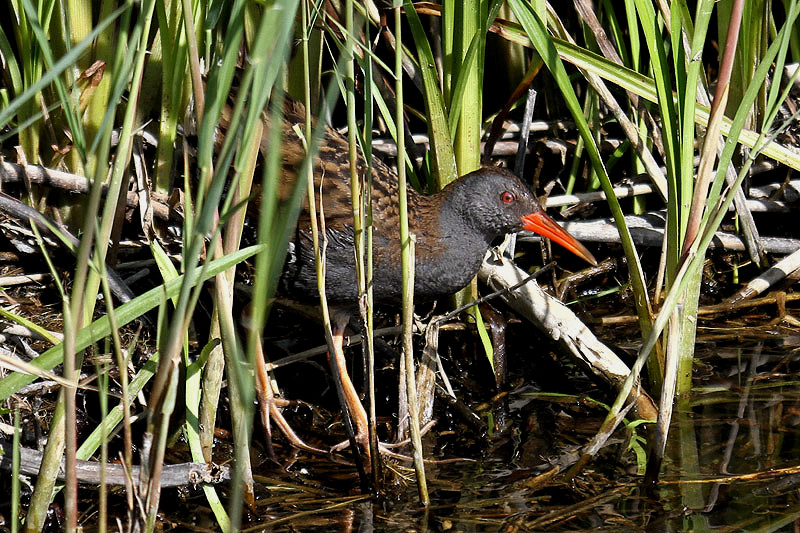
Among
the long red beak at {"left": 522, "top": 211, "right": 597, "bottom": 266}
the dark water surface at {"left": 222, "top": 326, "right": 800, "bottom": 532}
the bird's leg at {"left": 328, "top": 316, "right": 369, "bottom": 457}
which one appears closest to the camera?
the dark water surface at {"left": 222, "top": 326, "right": 800, "bottom": 532}

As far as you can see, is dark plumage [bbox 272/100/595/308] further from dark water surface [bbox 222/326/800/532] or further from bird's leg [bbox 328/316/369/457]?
dark water surface [bbox 222/326/800/532]

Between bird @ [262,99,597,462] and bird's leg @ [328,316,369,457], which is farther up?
bird @ [262,99,597,462]

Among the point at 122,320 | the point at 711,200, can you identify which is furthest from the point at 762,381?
the point at 122,320

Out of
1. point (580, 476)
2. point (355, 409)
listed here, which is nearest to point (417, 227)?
point (355, 409)

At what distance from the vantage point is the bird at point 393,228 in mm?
3092

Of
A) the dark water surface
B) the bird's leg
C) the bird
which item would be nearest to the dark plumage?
the bird

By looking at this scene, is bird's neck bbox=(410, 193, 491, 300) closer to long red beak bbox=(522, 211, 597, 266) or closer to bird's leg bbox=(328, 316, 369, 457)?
long red beak bbox=(522, 211, 597, 266)

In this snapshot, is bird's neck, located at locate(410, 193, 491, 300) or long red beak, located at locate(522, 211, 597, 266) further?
long red beak, located at locate(522, 211, 597, 266)

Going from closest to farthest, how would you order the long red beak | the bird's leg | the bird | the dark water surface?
the dark water surface → the bird's leg → the bird → the long red beak

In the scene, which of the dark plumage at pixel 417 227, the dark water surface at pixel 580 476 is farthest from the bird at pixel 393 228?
the dark water surface at pixel 580 476

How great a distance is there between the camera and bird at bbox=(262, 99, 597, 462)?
10.1ft

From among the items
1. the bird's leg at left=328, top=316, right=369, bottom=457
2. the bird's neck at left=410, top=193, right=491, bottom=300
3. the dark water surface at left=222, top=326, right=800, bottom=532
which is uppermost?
the bird's neck at left=410, top=193, right=491, bottom=300

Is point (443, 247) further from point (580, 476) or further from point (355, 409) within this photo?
point (580, 476)

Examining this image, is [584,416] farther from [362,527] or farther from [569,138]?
[569,138]
